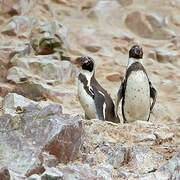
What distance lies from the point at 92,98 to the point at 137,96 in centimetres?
41

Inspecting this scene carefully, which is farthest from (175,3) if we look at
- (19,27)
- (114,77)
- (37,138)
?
(37,138)

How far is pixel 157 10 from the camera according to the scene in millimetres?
11133

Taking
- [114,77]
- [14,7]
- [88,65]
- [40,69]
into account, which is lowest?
[114,77]

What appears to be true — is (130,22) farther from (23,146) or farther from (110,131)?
(23,146)

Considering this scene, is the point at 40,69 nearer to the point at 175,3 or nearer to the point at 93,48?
the point at 93,48

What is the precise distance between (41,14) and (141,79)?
440cm

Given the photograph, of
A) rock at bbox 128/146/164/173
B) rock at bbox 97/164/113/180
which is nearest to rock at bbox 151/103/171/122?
rock at bbox 128/146/164/173

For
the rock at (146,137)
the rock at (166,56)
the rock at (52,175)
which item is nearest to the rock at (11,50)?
the rock at (166,56)

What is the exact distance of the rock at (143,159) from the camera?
191 inches

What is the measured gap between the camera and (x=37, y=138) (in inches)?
180

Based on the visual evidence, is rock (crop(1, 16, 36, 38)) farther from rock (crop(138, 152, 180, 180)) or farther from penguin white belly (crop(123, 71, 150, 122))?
rock (crop(138, 152, 180, 180))

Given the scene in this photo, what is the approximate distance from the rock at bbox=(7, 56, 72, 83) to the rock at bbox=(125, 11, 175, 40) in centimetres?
229

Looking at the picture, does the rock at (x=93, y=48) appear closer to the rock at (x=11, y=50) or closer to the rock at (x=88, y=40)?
the rock at (x=88, y=40)

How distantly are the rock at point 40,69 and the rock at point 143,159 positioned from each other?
342cm
